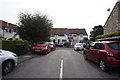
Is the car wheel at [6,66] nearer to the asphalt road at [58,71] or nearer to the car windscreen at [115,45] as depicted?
the asphalt road at [58,71]

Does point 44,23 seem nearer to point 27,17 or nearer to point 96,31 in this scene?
point 27,17

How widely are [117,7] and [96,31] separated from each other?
24.5 m

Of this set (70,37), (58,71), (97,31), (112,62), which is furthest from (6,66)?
(97,31)

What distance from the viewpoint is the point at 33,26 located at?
35.4 feet

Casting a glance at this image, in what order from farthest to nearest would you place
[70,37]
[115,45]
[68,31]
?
[68,31], [70,37], [115,45]

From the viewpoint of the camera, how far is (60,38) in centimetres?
3139

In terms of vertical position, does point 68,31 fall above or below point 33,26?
above

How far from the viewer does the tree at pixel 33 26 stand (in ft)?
35.8

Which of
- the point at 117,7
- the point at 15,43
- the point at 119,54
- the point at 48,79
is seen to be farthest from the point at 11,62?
the point at 117,7

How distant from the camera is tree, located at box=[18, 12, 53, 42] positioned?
10914 mm

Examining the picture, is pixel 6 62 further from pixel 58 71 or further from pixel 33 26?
pixel 33 26

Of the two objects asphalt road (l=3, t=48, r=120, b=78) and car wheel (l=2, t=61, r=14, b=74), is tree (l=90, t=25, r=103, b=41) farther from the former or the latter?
car wheel (l=2, t=61, r=14, b=74)

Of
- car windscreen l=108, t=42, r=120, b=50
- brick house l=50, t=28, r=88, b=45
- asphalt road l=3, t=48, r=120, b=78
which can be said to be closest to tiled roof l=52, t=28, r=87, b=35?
brick house l=50, t=28, r=88, b=45

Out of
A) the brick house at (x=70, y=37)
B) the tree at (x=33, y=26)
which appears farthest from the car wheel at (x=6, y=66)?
the brick house at (x=70, y=37)
